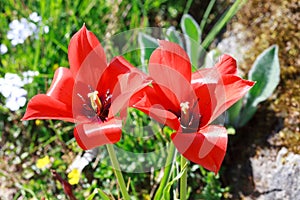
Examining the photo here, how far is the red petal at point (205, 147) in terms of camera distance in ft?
3.57

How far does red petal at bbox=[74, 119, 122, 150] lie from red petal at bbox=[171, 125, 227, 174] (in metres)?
0.12

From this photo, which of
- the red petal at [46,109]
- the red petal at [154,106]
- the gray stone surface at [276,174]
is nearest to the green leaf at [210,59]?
the gray stone surface at [276,174]

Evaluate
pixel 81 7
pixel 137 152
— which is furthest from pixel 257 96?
pixel 81 7

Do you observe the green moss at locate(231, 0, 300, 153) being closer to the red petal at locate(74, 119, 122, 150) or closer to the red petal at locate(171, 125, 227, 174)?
the red petal at locate(171, 125, 227, 174)

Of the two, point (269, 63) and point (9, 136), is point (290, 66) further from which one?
point (9, 136)

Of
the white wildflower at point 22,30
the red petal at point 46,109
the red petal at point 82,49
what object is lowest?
the white wildflower at point 22,30

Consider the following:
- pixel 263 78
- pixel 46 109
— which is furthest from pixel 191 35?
pixel 46 109

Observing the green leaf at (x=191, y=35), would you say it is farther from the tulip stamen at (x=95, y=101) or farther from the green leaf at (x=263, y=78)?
the tulip stamen at (x=95, y=101)

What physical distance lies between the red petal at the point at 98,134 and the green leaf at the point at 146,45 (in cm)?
83

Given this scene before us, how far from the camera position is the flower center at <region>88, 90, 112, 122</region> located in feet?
4.09

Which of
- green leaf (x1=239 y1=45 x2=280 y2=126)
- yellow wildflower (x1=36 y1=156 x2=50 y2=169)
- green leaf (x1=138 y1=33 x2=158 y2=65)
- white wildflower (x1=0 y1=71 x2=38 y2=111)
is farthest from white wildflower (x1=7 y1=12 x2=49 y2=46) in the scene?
green leaf (x1=239 y1=45 x2=280 y2=126)

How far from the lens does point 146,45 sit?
6.38 feet

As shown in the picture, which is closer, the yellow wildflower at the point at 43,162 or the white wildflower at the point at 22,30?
the yellow wildflower at the point at 43,162

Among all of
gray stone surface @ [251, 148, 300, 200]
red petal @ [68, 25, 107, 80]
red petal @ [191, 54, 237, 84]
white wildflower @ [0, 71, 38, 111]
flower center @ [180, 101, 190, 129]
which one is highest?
red petal @ [68, 25, 107, 80]
